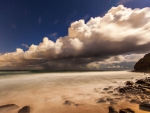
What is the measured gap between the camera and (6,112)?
A: 230 inches

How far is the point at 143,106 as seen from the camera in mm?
5688

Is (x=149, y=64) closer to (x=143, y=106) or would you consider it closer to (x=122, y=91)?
(x=122, y=91)

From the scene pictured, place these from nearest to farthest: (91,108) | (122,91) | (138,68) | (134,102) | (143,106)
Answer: (143,106) < (91,108) < (134,102) < (122,91) < (138,68)

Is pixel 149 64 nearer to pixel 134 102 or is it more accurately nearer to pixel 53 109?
pixel 134 102

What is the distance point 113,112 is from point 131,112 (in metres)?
0.87

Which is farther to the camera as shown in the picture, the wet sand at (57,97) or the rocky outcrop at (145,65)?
the rocky outcrop at (145,65)

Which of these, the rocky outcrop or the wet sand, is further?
the rocky outcrop

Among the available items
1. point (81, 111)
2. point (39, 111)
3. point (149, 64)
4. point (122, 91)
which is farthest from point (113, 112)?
point (149, 64)

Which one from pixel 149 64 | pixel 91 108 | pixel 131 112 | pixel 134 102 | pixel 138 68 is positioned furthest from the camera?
pixel 138 68

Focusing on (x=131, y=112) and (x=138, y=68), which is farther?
(x=138, y=68)

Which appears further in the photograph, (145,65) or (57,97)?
(145,65)

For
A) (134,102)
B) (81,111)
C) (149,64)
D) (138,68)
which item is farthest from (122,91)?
(138,68)

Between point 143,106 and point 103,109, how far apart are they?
2308mm

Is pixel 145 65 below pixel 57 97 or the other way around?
the other way around
